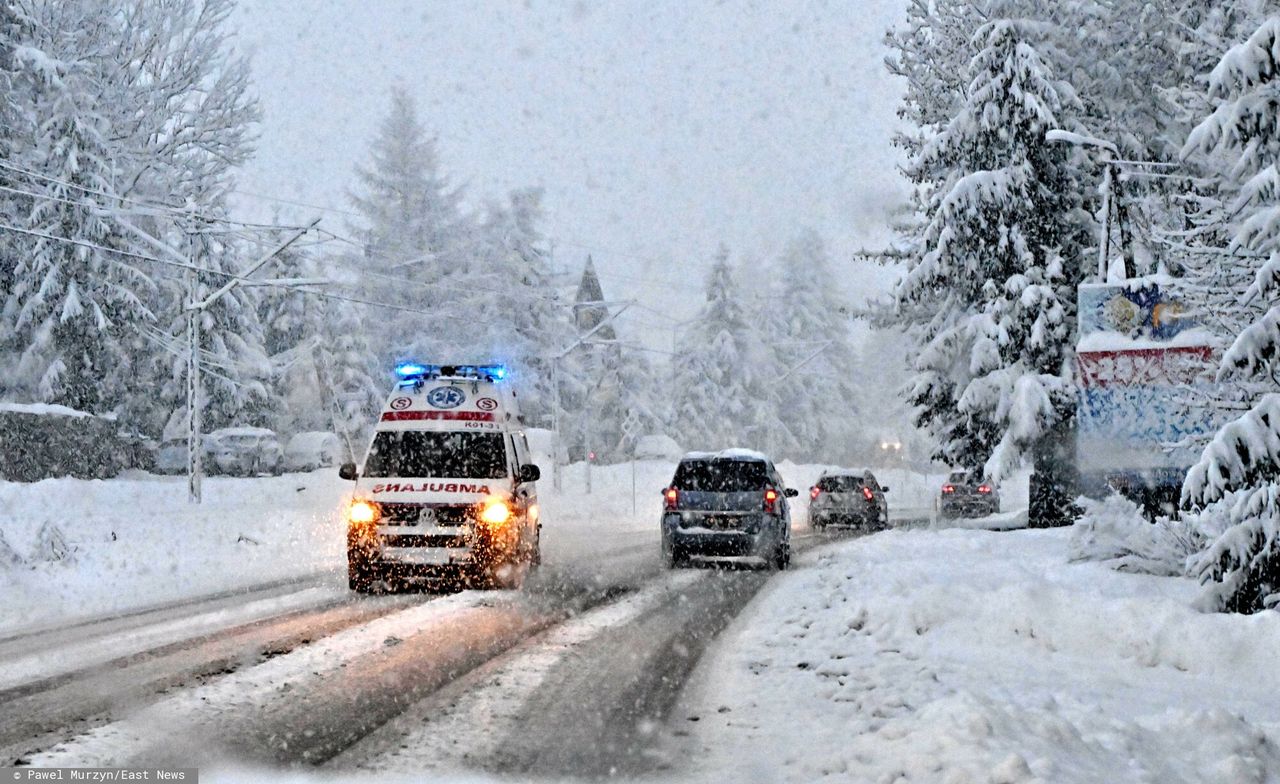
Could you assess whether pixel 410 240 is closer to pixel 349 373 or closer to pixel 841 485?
pixel 349 373

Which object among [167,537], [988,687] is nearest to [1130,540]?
[988,687]

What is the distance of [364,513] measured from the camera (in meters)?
14.3

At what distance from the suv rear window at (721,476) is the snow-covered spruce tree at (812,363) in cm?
6207

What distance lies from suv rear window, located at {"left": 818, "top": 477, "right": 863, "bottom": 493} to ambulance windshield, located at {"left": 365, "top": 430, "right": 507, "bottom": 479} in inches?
657

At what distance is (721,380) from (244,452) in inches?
1379

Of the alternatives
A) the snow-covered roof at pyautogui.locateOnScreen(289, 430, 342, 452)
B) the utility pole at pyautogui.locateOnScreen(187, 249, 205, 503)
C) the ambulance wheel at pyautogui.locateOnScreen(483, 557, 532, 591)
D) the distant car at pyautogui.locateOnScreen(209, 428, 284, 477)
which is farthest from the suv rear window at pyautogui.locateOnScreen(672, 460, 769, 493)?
the snow-covered roof at pyautogui.locateOnScreen(289, 430, 342, 452)

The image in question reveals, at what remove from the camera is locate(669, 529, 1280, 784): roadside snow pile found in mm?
5953

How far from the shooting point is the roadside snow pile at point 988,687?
5.95 metres

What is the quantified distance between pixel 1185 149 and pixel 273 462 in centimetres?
4788

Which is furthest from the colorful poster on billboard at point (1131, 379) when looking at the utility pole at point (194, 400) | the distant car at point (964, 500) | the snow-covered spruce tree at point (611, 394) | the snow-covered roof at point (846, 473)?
the snow-covered spruce tree at point (611, 394)

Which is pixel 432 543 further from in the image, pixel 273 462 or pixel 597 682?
pixel 273 462

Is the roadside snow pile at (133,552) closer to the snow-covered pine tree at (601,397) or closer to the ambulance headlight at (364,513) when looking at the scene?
the ambulance headlight at (364,513)

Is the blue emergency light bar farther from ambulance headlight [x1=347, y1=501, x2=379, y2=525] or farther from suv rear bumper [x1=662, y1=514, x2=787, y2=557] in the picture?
suv rear bumper [x1=662, y1=514, x2=787, y2=557]

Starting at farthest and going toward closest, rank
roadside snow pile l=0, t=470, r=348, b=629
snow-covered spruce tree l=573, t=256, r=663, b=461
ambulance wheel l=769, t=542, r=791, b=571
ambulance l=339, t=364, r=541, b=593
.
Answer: snow-covered spruce tree l=573, t=256, r=663, b=461
ambulance wheel l=769, t=542, r=791, b=571
roadside snow pile l=0, t=470, r=348, b=629
ambulance l=339, t=364, r=541, b=593
